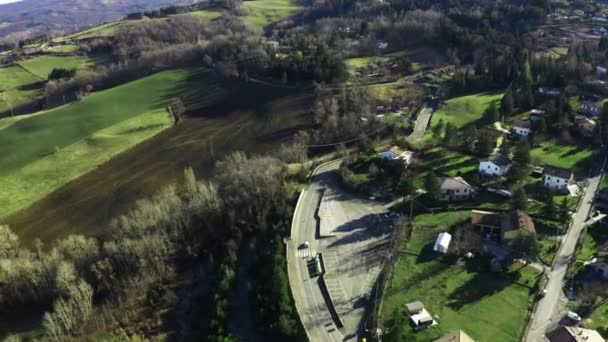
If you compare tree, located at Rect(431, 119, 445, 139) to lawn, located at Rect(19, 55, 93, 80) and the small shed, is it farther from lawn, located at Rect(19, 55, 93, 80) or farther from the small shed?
lawn, located at Rect(19, 55, 93, 80)

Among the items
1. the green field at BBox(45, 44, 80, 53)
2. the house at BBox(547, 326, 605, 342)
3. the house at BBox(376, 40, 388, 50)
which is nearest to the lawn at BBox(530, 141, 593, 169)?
the house at BBox(547, 326, 605, 342)

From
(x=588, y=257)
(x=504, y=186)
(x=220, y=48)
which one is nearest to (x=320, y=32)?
(x=220, y=48)

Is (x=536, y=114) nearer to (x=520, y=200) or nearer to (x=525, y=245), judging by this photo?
(x=520, y=200)

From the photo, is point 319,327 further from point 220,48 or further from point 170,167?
point 220,48

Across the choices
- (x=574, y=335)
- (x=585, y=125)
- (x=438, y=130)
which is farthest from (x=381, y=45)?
(x=574, y=335)

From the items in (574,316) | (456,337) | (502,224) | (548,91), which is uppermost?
(548,91)

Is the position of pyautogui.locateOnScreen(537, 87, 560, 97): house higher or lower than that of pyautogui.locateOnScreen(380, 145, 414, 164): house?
higher
